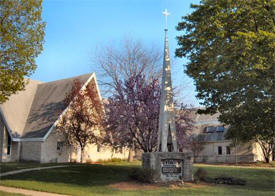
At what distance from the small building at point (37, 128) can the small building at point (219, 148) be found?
1595cm

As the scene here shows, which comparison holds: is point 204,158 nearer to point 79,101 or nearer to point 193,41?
point 79,101

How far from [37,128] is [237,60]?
1818 cm

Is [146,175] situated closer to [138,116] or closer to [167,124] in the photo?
[167,124]

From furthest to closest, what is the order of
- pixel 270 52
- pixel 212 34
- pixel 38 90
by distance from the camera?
pixel 38 90 → pixel 212 34 → pixel 270 52

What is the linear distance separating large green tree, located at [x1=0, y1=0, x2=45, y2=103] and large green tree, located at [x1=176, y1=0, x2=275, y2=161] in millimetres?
7819

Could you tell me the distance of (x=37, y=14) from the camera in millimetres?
15398

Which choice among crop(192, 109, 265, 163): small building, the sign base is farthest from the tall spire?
crop(192, 109, 265, 163): small building

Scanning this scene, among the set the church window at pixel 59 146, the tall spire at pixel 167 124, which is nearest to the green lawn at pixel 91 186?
the tall spire at pixel 167 124

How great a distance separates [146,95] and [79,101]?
8789mm

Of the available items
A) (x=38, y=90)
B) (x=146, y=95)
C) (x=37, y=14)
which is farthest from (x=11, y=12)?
(x=38, y=90)

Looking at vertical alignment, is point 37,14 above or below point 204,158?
above

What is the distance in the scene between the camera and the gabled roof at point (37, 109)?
25.4 meters

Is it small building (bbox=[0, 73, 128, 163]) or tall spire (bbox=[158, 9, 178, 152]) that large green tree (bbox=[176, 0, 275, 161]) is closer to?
tall spire (bbox=[158, 9, 178, 152])

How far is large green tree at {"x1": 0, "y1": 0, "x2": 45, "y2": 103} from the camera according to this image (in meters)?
14.5
